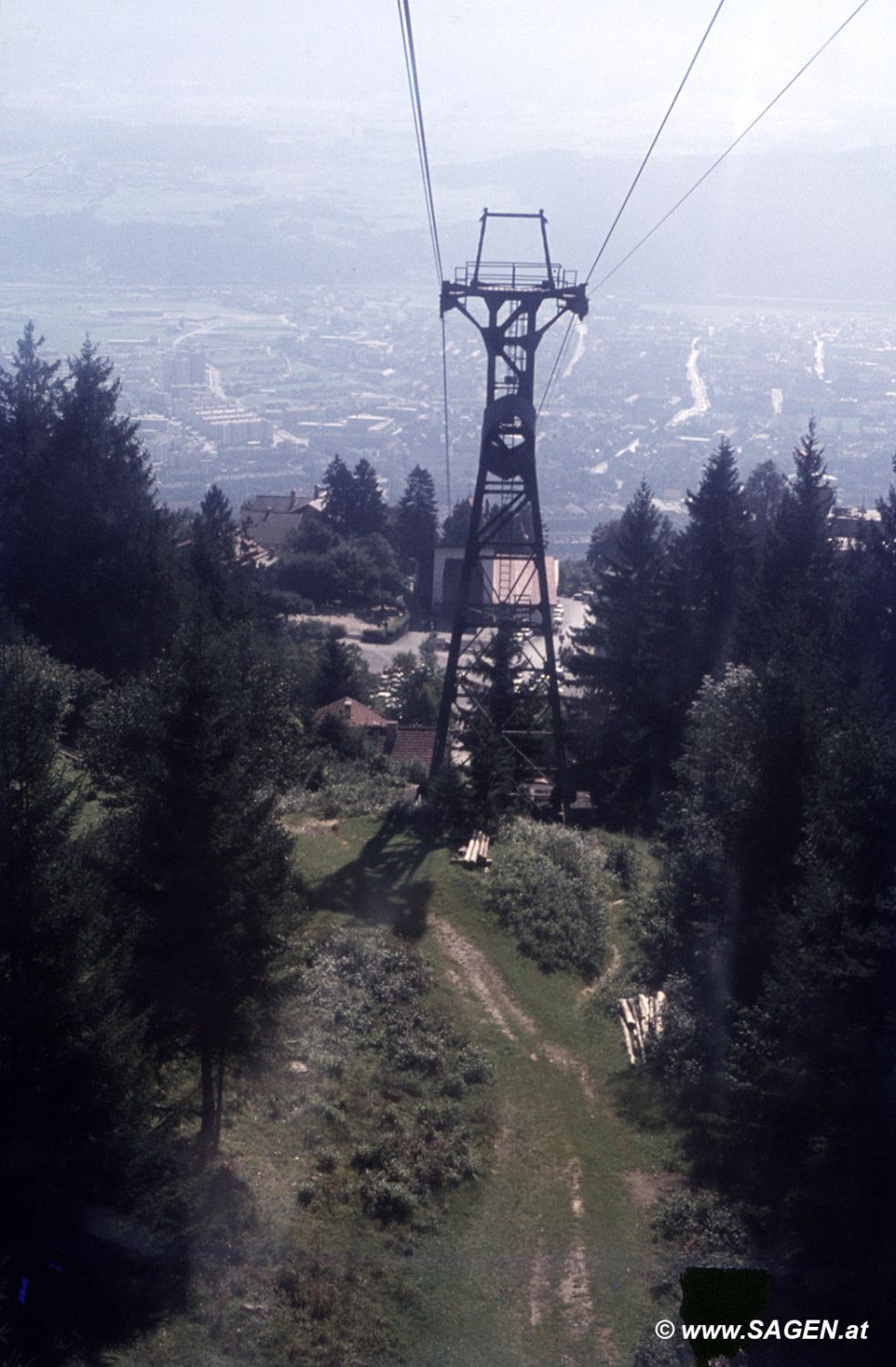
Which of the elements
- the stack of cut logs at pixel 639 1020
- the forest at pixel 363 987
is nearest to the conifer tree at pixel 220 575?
the forest at pixel 363 987

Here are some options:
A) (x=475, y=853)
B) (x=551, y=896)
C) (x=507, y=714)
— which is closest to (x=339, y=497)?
(x=507, y=714)

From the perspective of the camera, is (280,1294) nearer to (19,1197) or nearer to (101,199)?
(19,1197)

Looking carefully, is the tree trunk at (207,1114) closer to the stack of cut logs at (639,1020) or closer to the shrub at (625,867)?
the stack of cut logs at (639,1020)

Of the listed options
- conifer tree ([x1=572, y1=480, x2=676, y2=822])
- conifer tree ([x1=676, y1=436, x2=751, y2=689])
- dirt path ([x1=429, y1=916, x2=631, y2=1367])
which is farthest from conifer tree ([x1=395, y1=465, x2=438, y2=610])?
dirt path ([x1=429, y1=916, x2=631, y2=1367])

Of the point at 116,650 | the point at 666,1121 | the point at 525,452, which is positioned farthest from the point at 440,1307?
the point at 116,650

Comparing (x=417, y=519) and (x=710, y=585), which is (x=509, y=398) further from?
(x=417, y=519)

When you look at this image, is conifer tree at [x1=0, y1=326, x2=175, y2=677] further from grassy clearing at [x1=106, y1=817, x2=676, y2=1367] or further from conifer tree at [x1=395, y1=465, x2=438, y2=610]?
conifer tree at [x1=395, y1=465, x2=438, y2=610]
